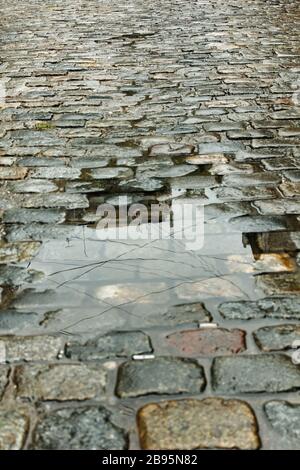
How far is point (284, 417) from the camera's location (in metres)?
1.95

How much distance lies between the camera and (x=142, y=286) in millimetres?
2756

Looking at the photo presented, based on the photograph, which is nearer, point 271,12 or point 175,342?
point 175,342

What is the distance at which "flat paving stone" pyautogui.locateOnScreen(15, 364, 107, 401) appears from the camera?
6.86ft

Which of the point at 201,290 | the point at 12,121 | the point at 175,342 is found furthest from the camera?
the point at 12,121

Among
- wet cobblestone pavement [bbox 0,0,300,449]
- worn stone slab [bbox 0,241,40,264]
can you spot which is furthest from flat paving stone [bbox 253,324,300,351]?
worn stone slab [bbox 0,241,40,264]

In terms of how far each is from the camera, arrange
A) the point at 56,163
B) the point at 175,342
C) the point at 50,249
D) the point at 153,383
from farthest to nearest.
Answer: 1. the point at 56,163
2. the point at 50,249
3. the point at 175,342
4. the point at 153,383

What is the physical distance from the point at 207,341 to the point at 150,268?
2.08ft

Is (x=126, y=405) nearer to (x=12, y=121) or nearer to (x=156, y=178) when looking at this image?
(x=156, y=178)

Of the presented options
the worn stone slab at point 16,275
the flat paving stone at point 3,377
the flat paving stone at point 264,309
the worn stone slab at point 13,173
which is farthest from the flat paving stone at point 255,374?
the worn stone slab at point 13,173

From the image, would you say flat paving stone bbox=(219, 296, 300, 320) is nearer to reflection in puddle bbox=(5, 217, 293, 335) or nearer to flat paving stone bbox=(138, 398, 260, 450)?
reflection in puddle bbox=(5, 217, 293, 335)

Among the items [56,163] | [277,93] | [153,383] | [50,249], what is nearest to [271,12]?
[277,93]

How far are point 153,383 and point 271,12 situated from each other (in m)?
11.1

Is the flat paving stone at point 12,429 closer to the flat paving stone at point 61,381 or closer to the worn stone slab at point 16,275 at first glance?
the flat paving stone at point 61,381

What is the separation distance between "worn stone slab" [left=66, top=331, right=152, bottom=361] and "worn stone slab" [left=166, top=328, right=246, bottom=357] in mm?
113
